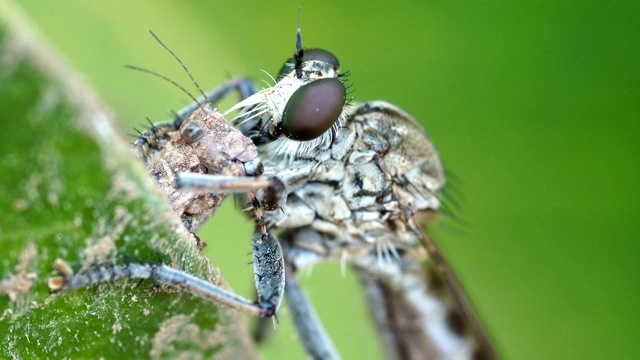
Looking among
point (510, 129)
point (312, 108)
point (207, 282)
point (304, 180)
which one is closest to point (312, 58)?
point (312, 108)

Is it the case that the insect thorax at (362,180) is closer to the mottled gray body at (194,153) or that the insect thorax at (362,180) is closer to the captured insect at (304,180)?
the captured insect at (304,180)

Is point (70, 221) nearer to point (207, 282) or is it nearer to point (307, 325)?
point (207, 282)

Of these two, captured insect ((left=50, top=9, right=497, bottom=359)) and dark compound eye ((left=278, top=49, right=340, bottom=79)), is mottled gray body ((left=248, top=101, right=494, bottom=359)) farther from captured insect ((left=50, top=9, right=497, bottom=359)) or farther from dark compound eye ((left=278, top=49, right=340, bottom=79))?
dark compound eye ((left=278, top=49, right=340, bottom=79))

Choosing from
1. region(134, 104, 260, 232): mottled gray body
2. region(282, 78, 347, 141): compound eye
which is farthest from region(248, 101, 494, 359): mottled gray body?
region(134, 104, 260, 232): mottled gray body

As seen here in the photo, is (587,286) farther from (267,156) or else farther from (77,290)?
(77,290)

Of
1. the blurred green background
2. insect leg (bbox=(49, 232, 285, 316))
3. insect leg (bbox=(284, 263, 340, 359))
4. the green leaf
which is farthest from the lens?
the blurred green background

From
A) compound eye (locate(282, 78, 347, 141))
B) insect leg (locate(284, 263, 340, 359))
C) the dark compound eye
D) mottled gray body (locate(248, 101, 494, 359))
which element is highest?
the dark compound eye

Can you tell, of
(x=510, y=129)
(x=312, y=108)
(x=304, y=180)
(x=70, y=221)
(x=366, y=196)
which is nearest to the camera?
(x=70, y=221)
